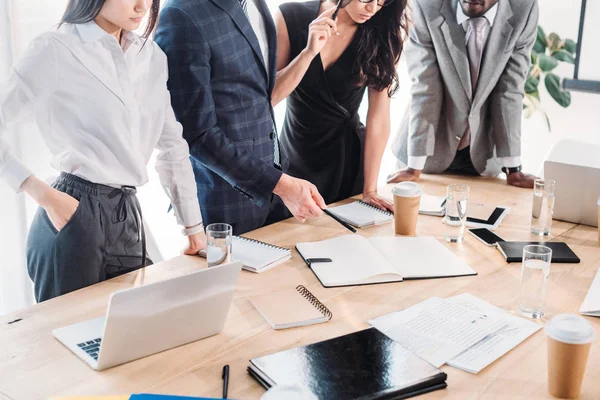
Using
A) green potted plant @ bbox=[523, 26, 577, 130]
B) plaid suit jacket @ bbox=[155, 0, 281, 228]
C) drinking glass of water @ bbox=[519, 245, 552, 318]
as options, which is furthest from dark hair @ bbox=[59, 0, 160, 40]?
green potted plant @ bbox=[523, 26, 577, 130]

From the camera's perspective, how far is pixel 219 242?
1676 millimetres

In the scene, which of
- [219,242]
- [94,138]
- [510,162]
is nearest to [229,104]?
[94,138]

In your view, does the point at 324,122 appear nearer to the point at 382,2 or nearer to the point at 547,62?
the point at 382,2

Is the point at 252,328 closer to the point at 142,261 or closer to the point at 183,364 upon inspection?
the point at 183,364

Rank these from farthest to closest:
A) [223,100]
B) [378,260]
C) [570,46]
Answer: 1. [570,46]
2. [223,100]
3. [378,260]

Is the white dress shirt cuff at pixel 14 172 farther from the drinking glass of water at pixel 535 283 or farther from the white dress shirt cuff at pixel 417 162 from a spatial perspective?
the white dress shirt cuff at pixel 417 162

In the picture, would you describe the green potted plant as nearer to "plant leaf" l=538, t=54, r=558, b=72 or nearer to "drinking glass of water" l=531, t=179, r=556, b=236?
"plant leaf" l=538, t=54, r=558, b=72

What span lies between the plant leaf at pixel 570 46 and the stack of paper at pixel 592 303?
3.47 meters

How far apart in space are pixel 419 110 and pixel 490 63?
0.32 m

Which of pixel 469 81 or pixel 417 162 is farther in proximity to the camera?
pixel 417 162

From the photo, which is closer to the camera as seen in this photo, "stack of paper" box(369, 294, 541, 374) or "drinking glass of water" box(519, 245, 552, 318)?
"stack of paper" box(369, 294, 541, 374)

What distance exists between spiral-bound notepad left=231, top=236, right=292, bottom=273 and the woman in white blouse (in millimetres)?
114

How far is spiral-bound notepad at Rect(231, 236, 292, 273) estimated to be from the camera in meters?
1.80

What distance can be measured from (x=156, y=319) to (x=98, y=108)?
700 mm
